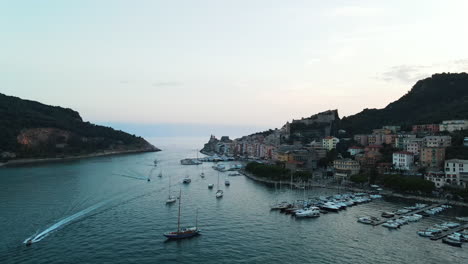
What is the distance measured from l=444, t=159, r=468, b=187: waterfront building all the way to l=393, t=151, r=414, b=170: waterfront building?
20.5 feet

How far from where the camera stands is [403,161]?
3734 cm

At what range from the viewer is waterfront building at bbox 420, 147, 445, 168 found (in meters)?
35.8

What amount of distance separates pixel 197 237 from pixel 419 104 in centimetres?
6291

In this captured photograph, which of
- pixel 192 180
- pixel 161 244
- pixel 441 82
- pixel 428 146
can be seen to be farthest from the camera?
pixel 441 82

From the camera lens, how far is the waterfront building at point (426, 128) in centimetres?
4831

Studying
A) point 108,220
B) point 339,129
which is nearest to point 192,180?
point 108,220

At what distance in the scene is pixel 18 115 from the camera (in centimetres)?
8131

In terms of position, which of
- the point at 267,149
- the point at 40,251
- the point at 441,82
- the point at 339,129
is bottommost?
the point at 40,251

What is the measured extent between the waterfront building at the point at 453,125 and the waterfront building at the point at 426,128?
1.16 metres

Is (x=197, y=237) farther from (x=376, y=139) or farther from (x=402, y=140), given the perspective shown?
(x=376, y=139)

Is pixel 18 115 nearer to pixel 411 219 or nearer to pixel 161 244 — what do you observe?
pixel 161 244

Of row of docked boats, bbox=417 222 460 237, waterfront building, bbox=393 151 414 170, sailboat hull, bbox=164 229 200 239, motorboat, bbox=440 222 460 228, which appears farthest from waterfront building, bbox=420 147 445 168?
sailboat hull, bbox=164 229 200 239

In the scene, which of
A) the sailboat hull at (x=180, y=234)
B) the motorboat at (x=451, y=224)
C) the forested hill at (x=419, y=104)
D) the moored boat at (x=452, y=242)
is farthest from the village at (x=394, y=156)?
the sailboat hull at (x=180, y=234)

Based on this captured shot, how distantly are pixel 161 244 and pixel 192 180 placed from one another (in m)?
25.7
